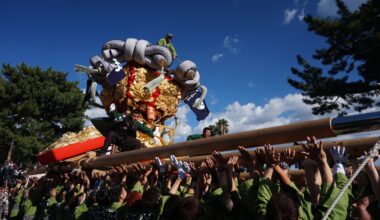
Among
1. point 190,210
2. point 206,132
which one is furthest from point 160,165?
point 206,132

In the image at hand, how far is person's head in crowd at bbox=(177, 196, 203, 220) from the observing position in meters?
2.97

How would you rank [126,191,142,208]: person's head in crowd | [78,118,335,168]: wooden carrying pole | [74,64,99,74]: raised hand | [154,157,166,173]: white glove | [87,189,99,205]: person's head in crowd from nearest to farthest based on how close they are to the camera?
[78,118,335,168]: wooden carrying pole
[126,191,142,208]: person's head in crowd
[154,157,166,173]: white glove
[87,189,99,205]: person's head in crowd
[74,64,99,74]: raised hand

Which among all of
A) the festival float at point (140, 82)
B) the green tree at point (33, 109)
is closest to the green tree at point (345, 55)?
the festival float at point (140, 82)

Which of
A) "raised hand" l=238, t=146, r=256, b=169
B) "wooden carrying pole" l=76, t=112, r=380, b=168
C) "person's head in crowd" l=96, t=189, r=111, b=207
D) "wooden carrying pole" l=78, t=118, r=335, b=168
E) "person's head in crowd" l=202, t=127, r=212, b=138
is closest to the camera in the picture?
"wooden carrying pole" l=76, t=112, r=380, b=168

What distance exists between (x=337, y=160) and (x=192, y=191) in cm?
164

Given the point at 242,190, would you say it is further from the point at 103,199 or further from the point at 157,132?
the point at 157,132

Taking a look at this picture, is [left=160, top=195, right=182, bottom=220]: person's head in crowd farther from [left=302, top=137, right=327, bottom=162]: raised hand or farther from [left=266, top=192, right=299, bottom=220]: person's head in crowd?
[left=302, top=137, right=327, bottom=162]: raised hand

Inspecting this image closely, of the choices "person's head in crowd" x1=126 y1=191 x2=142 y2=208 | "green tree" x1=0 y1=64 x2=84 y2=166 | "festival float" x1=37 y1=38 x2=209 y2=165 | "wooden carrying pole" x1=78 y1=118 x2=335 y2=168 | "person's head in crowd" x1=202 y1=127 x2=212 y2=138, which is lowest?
"person's head in crowd" x1=126 y1=191 x2=142 y2=208

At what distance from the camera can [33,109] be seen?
91.6 feet

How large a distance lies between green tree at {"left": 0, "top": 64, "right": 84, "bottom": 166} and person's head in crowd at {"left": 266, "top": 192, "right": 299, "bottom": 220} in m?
25.8

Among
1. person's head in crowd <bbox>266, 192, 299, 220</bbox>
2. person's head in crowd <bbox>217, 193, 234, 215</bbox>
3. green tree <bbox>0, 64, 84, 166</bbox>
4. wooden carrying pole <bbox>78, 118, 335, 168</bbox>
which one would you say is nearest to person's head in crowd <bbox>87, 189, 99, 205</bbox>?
wooden carrying pole <bbox>78, 118, 335, 168</bbox>

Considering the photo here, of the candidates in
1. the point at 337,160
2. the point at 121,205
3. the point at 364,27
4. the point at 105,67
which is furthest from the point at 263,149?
the point at 364,27

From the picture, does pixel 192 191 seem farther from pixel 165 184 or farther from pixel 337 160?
pixel 337 160

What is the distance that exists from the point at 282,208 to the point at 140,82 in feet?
27.1
